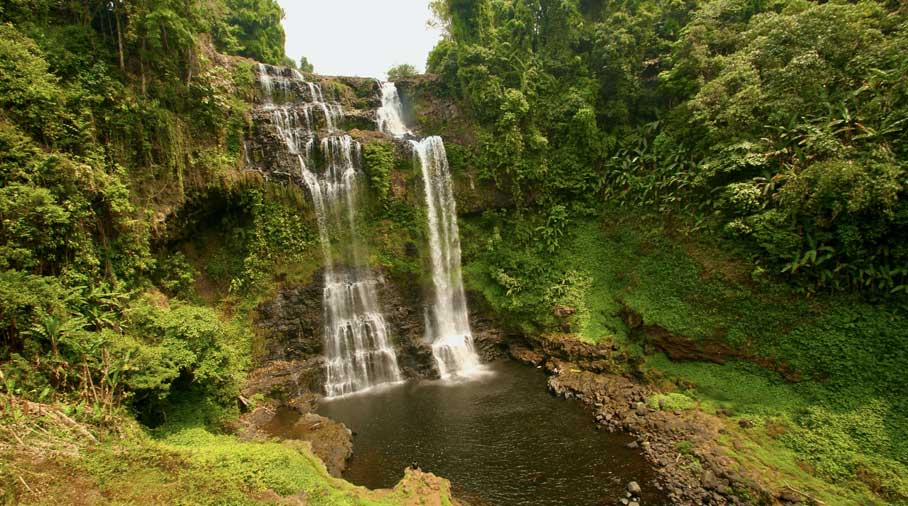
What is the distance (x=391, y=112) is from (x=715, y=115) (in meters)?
16.2

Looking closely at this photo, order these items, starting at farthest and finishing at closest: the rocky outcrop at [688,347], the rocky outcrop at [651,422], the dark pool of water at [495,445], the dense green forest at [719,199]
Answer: the rocky outcrop at [688,347] → the dense green forest at [719,199] → the dark pool of water at [495,445] → the rocky outcrop at [651,422]


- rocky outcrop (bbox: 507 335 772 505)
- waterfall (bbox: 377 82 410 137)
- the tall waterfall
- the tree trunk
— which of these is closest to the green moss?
rocky outcrop (bbox: 507 335 772 505)

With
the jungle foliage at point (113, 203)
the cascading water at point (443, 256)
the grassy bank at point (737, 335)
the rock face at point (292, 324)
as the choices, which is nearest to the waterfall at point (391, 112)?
the cascading water at point (443, 256)

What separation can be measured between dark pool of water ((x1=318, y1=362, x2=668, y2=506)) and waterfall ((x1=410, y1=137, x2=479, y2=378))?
3.01 metres

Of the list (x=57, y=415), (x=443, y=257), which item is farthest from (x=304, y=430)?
(x=443, y=257)

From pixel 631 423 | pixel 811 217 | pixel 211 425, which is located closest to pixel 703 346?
pixel 631 423

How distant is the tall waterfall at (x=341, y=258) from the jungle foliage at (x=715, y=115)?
22.8ft

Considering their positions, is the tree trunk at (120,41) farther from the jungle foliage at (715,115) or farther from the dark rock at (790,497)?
the dark rock at (790,497)

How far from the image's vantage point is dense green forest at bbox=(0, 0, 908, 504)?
342 inches

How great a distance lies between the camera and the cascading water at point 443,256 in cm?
1806

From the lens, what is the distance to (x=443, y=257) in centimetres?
1903

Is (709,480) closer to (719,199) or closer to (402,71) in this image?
(719,199)

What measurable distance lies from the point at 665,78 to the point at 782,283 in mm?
10072

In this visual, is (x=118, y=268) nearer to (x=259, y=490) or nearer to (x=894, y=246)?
(x=259, y=490)
